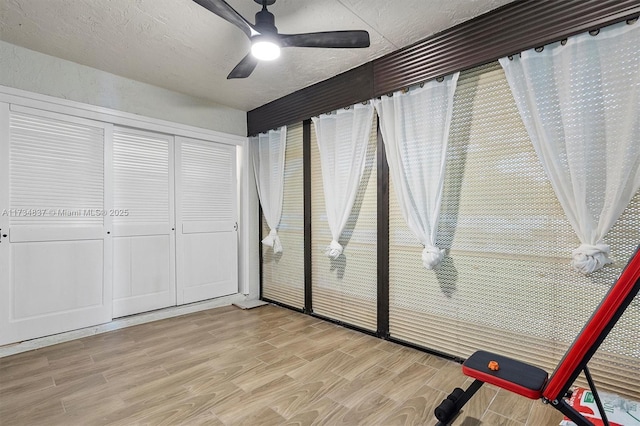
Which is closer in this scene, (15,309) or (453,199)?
(453,199)

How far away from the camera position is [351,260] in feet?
10.6

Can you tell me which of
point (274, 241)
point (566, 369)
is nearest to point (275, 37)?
point (566, 369)

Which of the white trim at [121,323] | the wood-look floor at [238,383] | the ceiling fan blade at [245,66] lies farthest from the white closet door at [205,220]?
the ceiling fan blade at [245,66]

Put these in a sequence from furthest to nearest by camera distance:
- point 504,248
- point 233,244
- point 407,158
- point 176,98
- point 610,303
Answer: point 233,244
point 176,98
point 407,158
point 504,248
point 610,303

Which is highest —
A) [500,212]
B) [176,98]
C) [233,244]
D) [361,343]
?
A: [176,98]

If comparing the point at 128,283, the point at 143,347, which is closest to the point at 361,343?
the point at 143,347

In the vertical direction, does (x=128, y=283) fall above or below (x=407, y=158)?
below

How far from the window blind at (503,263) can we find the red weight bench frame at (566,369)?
71cm

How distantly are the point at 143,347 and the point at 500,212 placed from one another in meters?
3.18

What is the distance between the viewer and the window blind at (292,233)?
12.6 ft

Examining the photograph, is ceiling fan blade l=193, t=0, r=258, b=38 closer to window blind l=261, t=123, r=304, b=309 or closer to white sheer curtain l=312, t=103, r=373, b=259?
white sheer curtain l=312, t=103, r=373, b=259

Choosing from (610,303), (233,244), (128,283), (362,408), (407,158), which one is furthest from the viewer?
(233,244)

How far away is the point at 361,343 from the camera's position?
9.36 feet

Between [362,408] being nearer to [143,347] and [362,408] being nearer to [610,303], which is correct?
[610,303]
